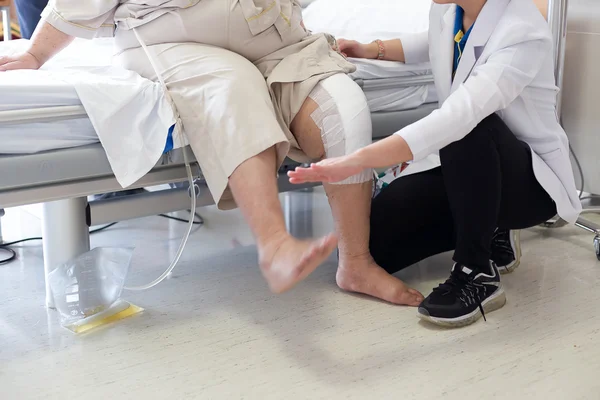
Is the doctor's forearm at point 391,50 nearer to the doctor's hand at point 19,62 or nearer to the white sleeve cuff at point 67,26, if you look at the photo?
the white sleeve cuff at point 67,26

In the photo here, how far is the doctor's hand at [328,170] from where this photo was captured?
1292 mm

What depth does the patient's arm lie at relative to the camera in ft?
5.57

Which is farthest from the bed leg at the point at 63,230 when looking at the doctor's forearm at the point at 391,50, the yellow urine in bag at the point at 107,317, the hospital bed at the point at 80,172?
the doctor's forearm at the point at 391,50

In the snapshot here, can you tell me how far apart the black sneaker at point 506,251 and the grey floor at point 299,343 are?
3cm

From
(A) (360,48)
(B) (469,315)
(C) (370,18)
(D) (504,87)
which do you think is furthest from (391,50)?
(B) (469,315)

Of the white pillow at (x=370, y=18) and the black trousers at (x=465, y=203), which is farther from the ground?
the white pillow at (x=370, y=18)

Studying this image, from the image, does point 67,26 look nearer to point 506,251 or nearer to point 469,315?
point 469,315

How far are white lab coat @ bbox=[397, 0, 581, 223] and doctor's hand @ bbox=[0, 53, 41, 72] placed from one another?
2.89ft

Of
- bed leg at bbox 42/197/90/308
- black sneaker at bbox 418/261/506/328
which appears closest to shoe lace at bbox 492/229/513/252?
black sneaker at bbox 418/261/506/328

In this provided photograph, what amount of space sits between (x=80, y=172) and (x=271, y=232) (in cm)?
45

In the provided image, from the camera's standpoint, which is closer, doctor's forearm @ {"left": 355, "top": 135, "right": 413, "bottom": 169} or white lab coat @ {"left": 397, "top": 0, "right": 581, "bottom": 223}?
doctor's forearm @ {"left": 355, "top": 135, "right": 413, "bottom": 169}

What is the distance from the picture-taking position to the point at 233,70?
1.59m

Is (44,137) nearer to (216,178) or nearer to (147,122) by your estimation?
(147,122)

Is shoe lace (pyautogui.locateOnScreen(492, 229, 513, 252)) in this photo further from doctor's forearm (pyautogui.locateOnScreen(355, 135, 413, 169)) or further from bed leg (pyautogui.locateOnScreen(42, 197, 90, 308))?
bed leg (pyautogui.locateOnScreen(42, 197, 90, 308))
